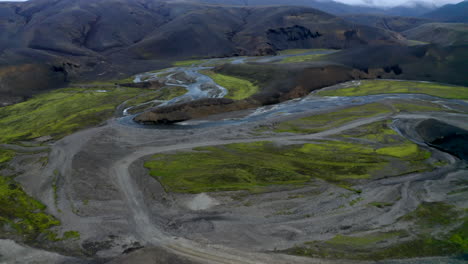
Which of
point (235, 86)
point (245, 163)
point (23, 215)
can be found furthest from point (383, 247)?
point (235, 86)

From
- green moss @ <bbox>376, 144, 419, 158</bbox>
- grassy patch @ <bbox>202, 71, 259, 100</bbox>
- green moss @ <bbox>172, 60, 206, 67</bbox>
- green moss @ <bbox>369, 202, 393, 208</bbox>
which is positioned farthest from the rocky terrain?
green moss @ <bbox>172, 60, 206, 67</bbox>

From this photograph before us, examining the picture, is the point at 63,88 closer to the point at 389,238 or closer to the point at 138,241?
the point at 138,241

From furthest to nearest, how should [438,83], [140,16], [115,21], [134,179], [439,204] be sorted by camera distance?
1. [140,16]
2. [115,21]
3. [438,83]
4. [134,179]
5. [439,204]

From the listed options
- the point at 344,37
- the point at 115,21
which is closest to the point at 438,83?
the point at 344,37

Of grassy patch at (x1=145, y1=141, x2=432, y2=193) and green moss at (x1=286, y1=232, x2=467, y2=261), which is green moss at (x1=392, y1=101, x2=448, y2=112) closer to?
grassy patch at (x1=145, y1=141, x2=432, y2=193)

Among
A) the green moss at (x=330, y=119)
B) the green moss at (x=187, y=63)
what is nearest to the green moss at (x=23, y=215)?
the green moss at (x=330, y=119)

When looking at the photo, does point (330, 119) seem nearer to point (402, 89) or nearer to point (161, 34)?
point (402, 89)

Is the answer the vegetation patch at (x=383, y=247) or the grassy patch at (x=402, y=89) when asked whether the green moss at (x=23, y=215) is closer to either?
the vegetation patch at (x=383, y=247)
